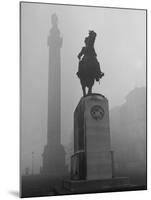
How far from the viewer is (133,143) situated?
34.0 feet

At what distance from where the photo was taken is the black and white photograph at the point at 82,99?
9.73 metres

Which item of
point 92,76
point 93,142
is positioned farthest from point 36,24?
point 93,142

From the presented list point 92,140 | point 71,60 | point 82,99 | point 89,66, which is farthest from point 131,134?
point 71,60

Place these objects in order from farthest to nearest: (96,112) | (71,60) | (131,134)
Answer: (131,134) → (96,112) → (71,60)

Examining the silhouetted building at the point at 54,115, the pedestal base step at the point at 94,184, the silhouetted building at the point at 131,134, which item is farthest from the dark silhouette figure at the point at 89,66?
the pedestal base step at the point at 94,184

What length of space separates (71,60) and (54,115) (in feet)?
3.79

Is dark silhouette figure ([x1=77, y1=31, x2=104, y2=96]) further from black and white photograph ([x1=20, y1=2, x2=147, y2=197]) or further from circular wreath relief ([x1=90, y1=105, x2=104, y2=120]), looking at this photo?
circular wreath relief ([x1=90, y1=105, x2=104, y2=120])

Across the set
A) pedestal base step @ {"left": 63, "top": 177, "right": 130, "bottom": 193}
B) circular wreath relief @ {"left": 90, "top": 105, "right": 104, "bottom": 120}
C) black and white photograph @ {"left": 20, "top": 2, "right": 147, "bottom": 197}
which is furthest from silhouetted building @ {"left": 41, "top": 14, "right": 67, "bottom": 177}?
circular wreath relief @ {"left": 90, "top": 105, "right": 104, "bottom": 120}

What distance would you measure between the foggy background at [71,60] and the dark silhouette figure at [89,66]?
9cm

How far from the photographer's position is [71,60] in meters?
10.0

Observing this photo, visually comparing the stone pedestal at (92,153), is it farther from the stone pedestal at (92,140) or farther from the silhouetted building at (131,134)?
the silhouetted building at (131,134)

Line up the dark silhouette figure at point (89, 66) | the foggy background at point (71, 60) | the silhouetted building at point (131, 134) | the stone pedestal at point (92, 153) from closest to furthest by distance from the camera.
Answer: the foggy background at point (71, 60) → the stone pedestal at point (92, 153) → the dark silhouette figure at point (89, 66) → the silhouetted building at point (131, 134)

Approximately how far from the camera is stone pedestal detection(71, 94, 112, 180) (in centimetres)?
991

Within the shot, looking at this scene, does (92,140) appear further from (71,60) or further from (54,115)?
(71,60)
